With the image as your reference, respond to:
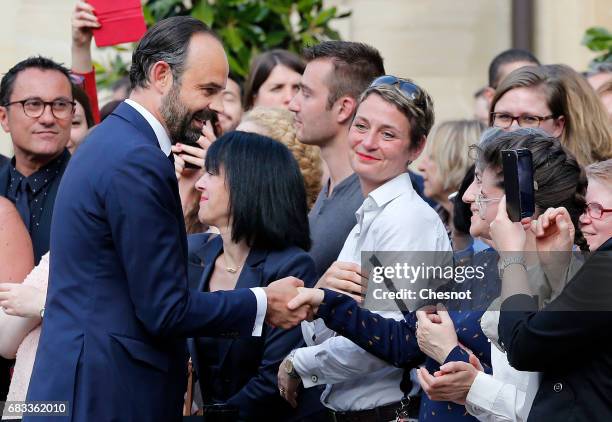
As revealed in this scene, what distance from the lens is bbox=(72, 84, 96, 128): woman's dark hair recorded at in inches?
234

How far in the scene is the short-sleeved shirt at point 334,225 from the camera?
4965mm

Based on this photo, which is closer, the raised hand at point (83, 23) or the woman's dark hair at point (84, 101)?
the raised hand at point (83, 23)

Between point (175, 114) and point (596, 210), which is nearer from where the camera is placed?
point (596, 210)

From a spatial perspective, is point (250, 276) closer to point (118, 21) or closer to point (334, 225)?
point (334, 225)

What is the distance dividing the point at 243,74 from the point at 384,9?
6.27 feet

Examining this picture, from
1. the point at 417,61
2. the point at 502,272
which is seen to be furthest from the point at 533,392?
the point at 417,61

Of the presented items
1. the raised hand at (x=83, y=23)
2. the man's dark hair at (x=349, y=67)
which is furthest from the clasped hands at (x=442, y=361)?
the raised hand at (x=83, y=23)

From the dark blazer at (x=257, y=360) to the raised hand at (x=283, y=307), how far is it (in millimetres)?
457

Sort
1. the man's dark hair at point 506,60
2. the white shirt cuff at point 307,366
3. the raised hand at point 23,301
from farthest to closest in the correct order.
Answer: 1. the man's dark hair at point 506,60
2. the raised hand at point 23,301
3. the white shirt cuff at point 307,366

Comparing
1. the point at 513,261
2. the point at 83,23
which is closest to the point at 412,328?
the point at 513,261

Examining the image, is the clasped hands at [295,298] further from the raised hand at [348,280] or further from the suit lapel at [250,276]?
the suit lapel at [250,276]

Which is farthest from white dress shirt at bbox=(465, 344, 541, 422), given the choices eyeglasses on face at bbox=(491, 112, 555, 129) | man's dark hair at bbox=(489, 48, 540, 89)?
man's dark hair at bbox=(489, 48, 540, 89)

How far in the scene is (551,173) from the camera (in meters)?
3.77

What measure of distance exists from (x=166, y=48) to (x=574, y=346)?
164 centimetres
